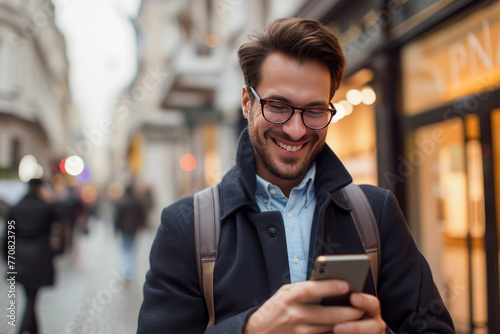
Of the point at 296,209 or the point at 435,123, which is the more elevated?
the point at 435,123

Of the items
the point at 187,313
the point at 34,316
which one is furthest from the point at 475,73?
the point at 34,316

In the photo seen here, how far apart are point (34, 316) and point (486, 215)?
4685 mm

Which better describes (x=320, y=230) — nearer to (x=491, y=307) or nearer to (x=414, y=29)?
(x=491, y=307)

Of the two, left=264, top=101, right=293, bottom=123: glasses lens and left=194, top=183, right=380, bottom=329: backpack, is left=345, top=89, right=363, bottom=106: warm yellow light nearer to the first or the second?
left=194, top=183, right=380, bottom=329: backpack

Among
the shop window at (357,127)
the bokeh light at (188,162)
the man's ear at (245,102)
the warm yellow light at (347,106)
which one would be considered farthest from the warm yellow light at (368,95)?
the bokeh light at (188,162)

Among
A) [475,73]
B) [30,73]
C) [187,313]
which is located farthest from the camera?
[30,73]

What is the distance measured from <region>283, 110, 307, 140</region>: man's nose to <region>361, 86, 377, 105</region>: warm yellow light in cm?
493

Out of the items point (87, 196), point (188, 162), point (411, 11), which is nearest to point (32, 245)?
point (411, 11)

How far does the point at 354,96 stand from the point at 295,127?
5658 millimetres

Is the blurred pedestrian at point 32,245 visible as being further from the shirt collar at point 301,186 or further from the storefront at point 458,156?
the storefront at point 458,156

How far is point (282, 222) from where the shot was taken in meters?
1.47

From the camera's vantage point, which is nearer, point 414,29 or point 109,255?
point 414,29

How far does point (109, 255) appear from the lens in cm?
1192

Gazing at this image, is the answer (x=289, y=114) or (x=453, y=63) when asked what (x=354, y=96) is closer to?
(x=453, y=63)
